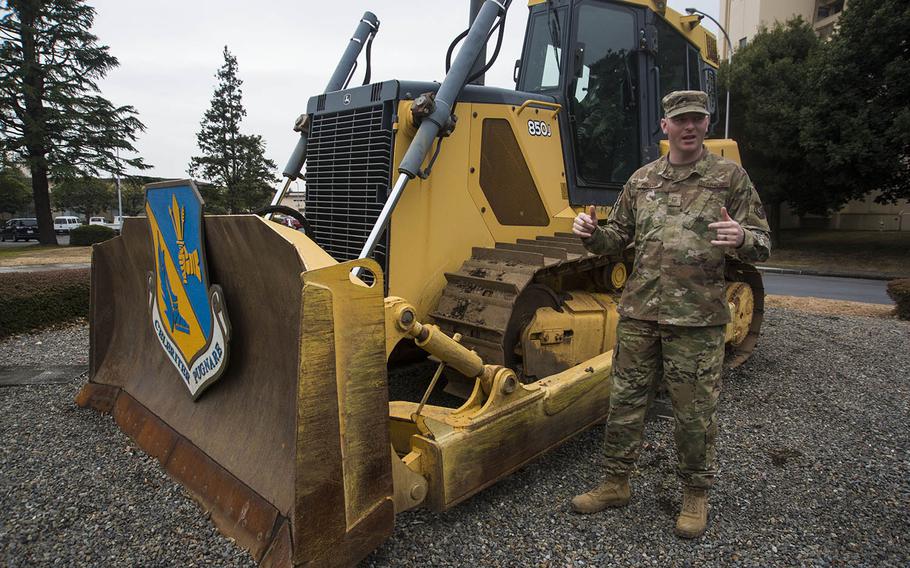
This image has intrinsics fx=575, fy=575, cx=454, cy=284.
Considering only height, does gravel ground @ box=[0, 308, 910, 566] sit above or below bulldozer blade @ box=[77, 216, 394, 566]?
below

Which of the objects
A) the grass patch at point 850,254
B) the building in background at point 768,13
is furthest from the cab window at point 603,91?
the building in background at point 768,13

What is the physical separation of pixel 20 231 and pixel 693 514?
4235cm

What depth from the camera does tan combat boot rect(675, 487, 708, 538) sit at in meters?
2.67

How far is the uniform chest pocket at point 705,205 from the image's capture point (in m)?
2.70

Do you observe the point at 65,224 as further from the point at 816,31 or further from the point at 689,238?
the point at 816,31

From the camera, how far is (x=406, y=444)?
110 inches

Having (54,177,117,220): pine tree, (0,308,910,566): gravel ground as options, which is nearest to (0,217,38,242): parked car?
(54,177,117,220): pine tree

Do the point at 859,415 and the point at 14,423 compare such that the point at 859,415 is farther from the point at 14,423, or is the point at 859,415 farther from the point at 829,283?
the point at 829,283

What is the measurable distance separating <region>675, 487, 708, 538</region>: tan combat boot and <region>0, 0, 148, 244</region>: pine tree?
28526mm

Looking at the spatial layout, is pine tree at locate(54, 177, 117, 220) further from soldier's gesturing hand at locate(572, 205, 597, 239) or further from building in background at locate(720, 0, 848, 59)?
soldier's gesturing hand at locate(572, 205, 597, 239)

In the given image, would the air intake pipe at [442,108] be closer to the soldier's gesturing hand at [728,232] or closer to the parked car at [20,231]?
the soldier's gesturing hand at [728,232]

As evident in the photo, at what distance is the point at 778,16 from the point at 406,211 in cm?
3698

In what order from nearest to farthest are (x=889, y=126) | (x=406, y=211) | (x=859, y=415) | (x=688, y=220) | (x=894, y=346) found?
1. (x=688, y=220)
2. (x=406, y=211)
3. (x=859, y=415)
4. (x=894, y=346)
5. (x=889, y=126)

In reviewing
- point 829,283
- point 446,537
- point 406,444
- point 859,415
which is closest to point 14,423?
point 406,444
